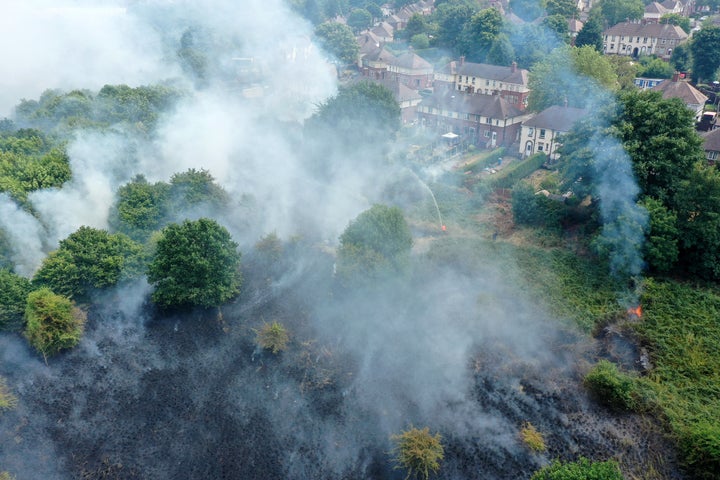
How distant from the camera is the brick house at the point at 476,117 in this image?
→ 4209 centimetres

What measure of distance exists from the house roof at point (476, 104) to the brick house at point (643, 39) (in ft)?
108

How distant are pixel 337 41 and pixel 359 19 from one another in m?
27.8

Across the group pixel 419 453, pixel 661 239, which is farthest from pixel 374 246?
pixel 661 239

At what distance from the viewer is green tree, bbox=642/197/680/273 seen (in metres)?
23.3

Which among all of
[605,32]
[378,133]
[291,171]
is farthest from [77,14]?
[605,32]

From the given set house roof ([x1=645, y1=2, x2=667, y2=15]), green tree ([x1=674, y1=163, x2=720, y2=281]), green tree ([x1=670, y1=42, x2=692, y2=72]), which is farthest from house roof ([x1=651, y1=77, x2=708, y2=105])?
house roof ([x1=645, y1=2, x2=667, y2=15])

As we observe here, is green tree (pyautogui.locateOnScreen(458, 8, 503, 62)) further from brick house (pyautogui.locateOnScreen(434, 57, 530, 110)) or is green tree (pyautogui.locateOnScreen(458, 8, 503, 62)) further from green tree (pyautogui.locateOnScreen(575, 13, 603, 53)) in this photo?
green tree (pyautogui.locateOnScreen(575, 13, 603, 53))

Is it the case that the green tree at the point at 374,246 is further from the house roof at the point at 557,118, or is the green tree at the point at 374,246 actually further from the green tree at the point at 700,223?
the house roof at the point at 557,118

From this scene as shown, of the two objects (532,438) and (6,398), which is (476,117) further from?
(6,398)

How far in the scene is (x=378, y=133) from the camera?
37969 mm

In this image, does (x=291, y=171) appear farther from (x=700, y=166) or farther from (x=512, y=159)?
(x=700, y=166)

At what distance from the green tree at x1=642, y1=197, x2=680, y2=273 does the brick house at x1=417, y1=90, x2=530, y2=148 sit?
19879mm

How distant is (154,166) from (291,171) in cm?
973

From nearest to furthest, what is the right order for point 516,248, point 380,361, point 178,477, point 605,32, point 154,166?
point 178,477 < point 380,361 < point 516,248 < point 154,166 < point 605,32
